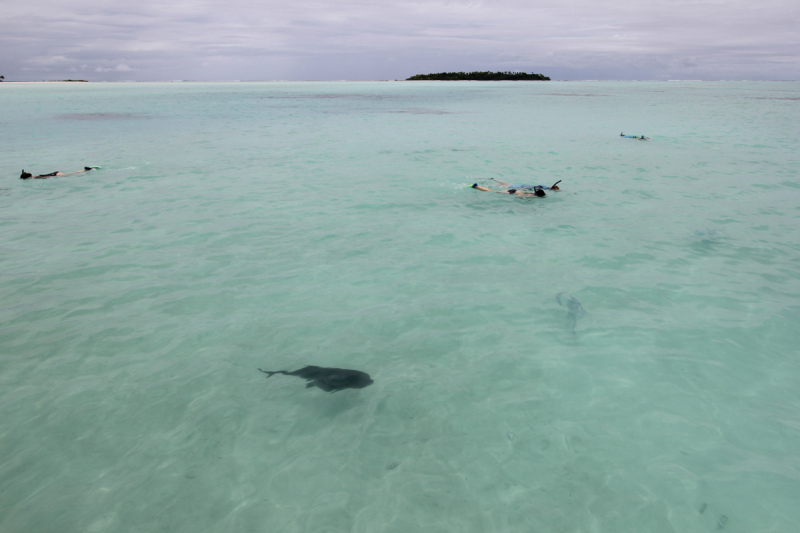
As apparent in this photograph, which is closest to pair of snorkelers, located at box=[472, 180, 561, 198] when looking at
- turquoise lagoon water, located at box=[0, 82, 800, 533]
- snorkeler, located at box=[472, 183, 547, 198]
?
snorkeler, located at box=[472, 183, 547, 198]

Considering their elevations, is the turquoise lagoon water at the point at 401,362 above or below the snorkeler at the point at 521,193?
below

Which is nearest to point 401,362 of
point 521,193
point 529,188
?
point 521,193

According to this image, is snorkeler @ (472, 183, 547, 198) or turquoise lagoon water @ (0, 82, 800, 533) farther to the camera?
snorkeler @ (472, 183, 547, 198)

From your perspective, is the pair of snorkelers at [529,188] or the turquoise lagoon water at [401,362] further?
the pair of snorkelers at [529,188]

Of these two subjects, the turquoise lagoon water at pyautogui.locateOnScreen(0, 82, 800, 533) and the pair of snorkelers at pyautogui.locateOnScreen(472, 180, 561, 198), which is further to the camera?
the pair of snorkelers at pyautogui.locateOnScreen(472, 180, 561, 198)

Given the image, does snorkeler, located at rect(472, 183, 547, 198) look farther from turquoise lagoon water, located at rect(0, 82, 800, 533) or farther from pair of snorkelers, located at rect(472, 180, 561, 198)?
turquoise lagoon water, located at rect(0, 82, 800, 533)

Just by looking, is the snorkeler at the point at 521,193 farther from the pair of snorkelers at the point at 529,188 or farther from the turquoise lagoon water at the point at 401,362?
the turquoise lagoon water at the point at 401,362

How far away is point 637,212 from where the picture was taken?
12.9 m

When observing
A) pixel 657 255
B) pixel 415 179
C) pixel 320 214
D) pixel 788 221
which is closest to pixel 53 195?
pixel 320 214

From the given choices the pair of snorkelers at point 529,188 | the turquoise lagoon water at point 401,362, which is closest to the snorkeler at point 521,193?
the pair of snorkelers at point 529,188

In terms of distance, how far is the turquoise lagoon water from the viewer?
4.34 metres

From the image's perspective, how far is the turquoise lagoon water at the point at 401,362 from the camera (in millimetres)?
4336

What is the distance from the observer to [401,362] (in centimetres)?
634

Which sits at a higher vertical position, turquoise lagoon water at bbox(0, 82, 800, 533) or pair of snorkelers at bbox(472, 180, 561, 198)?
pair of snorkelers at bbox(472, 180, 561, 198)
